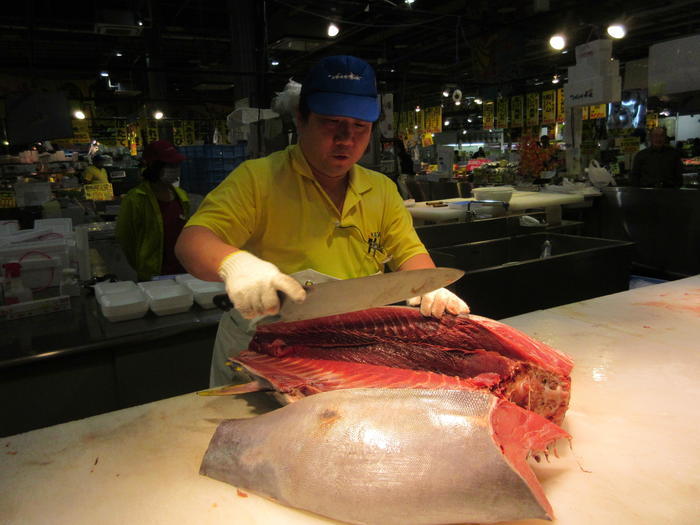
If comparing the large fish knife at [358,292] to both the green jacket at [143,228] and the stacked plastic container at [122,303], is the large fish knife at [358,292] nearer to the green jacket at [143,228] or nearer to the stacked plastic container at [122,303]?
the stacked plastic container at [122,303]

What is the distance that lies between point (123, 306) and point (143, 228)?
153 cm

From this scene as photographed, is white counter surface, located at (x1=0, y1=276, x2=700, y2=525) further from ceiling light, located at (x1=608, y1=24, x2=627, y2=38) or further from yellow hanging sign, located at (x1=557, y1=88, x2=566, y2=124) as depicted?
yellow hanging sign, located at (x1=557, y1=88, x2=566, y2=124)

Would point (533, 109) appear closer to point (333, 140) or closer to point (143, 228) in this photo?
point (143, 228)

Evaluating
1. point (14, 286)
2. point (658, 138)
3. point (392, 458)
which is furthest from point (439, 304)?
point (658, 138)

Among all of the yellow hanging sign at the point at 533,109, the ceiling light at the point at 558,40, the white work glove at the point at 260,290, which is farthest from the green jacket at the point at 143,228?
the yellow hanging sign at the point at 533,109

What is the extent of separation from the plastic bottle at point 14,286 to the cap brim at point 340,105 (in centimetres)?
207

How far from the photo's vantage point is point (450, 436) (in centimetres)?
116

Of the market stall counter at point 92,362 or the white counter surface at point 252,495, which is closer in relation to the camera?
the white counter surface at point 252,495

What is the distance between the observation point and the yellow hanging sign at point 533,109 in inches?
588

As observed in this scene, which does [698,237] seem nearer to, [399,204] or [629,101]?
[399,204]

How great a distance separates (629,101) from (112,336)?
1364cm

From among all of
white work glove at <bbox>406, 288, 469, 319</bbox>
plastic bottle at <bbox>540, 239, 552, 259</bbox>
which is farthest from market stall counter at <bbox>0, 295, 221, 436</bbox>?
plastic bottle at <bbox>540, 239, 552, 259</bbox>

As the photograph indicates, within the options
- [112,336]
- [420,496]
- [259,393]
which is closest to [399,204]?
[259,393]

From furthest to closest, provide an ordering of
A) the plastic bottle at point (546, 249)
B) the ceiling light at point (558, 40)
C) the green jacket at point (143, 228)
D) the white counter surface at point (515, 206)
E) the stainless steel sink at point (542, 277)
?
the ceiling light at point (558, 40) < the white counter surface at point (515, 206) < the plastic bottle at point (546, 249) < the green jacket at point (143, 228) < the stainless steel sink at point (542, 277)
